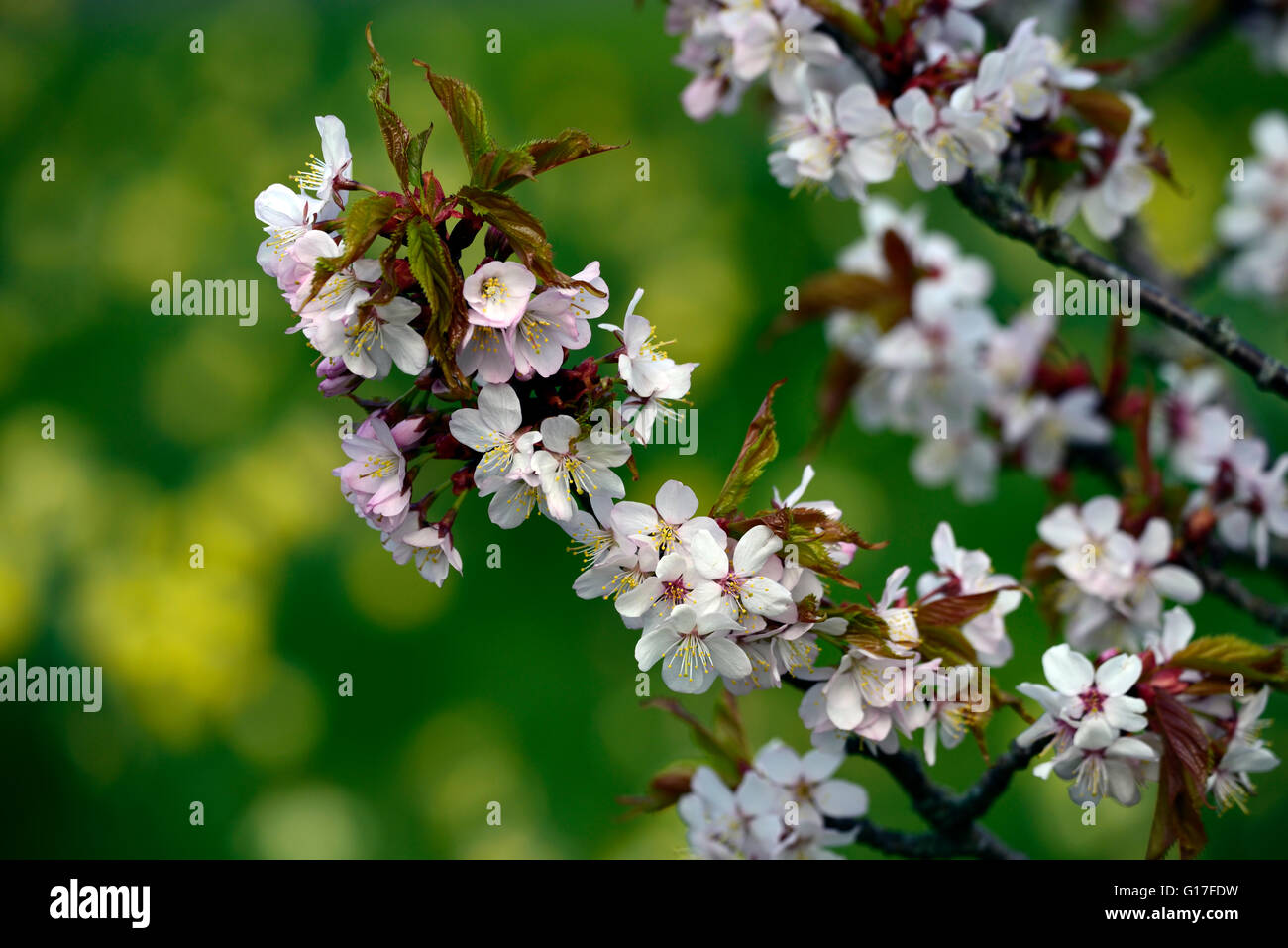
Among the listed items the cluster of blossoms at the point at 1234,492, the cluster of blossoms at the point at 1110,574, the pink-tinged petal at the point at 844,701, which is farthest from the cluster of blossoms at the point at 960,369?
the pink-tinged petal at the point at 844,701

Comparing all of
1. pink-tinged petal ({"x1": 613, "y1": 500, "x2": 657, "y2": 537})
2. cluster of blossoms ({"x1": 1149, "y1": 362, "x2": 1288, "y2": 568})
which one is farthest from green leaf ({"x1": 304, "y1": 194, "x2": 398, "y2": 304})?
cluster of blossoms ({"x1": 1149, "y1": 362, "x2": 1288, "y2": 568})

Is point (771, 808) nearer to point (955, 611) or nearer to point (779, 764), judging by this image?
point (779, 764)

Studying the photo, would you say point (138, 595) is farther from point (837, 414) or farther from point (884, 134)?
point (884, 134)

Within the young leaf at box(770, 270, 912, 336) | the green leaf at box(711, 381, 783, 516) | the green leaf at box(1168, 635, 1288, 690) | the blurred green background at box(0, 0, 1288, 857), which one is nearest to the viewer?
the green leaf at box(711, 381, 783, 516)

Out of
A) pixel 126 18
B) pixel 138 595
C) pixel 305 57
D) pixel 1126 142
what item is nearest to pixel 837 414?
pixel 1126 142

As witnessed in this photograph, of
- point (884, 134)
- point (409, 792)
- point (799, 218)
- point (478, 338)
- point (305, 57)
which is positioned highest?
point (305, 57)

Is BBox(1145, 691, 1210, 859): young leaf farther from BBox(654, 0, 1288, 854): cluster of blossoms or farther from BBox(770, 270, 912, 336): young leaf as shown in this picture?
BBox(770, 270, 912, 336): young leaf

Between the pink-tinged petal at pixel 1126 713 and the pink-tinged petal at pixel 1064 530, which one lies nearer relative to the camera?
the pink-tinged petal at pixel 1126 713

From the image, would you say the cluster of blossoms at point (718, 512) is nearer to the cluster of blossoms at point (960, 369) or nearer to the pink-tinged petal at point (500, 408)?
the pink-tinged petal at point (500, 408)
